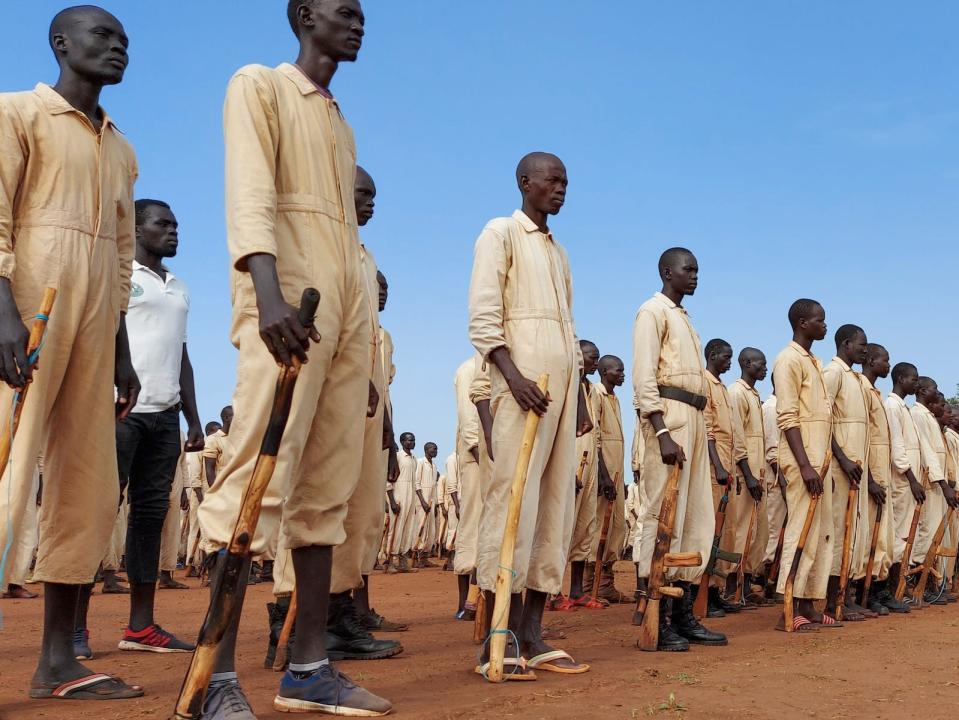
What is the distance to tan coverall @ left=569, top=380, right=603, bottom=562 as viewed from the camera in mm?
10492

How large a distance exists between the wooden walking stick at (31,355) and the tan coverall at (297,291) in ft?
2.43

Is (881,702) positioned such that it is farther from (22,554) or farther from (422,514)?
(422,514)

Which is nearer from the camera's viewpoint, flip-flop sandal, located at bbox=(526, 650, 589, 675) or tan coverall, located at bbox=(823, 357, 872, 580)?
flip-flop sandal, located at bbox=(526, 650, 589, 675)

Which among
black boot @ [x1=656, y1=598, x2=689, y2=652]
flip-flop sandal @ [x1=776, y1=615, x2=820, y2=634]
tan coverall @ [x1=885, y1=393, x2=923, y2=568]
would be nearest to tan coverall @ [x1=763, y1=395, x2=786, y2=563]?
tan coverall @ [x1=885, y1=393, x2=923, y2=568]

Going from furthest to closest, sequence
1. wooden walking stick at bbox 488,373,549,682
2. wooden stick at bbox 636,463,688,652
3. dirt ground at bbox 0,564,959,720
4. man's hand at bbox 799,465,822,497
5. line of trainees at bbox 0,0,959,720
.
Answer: man's hand at bbox 799,465,822,497 < wooden stick at bbox 636,463,688,652 < wooden walking stick at bbox 488,373,549,682 < dirt ground at bbox 0,564,959,720 < line of trainees at bbox 0,0,959,720

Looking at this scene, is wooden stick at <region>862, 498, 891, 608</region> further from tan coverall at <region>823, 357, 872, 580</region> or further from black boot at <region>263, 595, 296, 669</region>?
black boot at <region>263, 595, 296, 669</region>

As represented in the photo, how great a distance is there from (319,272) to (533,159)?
2469mm

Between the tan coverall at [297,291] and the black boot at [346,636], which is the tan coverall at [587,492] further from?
the tan coverall at [297,291]

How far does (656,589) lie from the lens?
6.32 meters

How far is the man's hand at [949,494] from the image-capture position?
12.6m

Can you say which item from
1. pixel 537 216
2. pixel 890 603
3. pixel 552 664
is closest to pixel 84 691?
pixel 552 664

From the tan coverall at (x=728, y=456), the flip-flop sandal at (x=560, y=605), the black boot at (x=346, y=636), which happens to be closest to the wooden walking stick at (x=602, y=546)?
the flip-flop sandal at (x=560, y=605)

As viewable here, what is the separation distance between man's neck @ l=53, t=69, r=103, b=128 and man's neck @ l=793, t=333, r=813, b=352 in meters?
6.47

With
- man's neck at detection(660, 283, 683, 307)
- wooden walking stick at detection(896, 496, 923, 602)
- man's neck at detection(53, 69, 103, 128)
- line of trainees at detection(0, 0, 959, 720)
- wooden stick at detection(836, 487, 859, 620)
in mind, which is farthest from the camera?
wooden walking stick at detection(896, 496, 923, 602)
